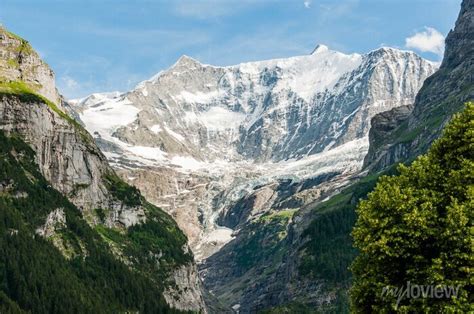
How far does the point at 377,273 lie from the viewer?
45844 mm

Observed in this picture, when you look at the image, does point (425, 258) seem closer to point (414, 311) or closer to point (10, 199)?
point (414, 311)

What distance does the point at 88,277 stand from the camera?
197 m

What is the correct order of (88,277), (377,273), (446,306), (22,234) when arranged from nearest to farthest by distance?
(446,306) → (377,273) → (22,234) → (88,277)

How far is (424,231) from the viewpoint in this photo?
4272cm

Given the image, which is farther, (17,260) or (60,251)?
(60,251)

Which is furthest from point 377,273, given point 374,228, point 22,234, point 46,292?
point 22,234

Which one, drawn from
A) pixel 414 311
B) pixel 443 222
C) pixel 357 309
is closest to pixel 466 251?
pixel 443 222

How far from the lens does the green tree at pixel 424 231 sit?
4109 cm

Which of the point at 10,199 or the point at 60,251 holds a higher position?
the point at 10,199

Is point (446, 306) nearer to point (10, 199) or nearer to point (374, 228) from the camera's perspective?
point (374, 228)

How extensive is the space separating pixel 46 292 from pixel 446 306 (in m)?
144

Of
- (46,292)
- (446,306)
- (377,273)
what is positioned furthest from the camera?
(46,292)

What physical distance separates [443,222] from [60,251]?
17088 centimetres

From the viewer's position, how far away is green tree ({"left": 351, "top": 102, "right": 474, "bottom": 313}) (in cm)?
4109
